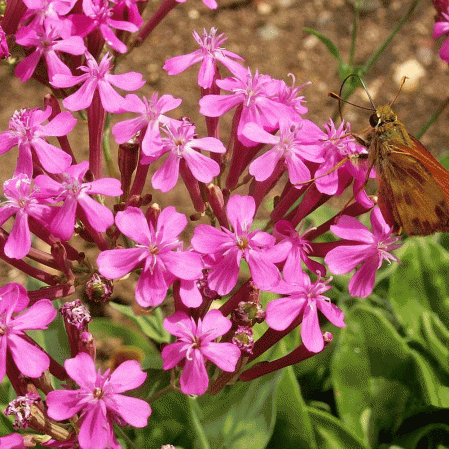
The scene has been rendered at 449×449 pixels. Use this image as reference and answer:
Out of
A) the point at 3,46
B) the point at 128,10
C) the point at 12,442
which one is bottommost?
the point at 12,442

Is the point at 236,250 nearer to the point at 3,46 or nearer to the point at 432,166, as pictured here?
the point at 432,166

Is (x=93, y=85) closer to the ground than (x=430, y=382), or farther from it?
farther from it

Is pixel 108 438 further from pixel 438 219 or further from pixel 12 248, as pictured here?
pixel 438 219

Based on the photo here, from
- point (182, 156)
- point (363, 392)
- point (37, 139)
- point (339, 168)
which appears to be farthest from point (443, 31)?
point (37, 139)

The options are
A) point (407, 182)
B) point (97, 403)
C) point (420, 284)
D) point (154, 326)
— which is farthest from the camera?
point (420, 284)

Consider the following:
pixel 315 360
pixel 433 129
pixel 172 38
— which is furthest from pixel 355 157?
pixel 172 38

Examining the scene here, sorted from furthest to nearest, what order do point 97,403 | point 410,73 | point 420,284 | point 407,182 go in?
point 410,73 < point 420,284 < point 407,182 < point 97,403

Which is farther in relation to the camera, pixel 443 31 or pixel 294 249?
pixel 443 31
